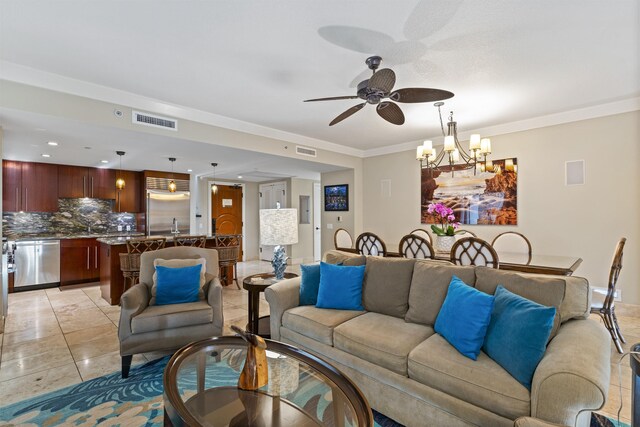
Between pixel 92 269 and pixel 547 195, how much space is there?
789cm

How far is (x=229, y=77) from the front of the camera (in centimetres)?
295

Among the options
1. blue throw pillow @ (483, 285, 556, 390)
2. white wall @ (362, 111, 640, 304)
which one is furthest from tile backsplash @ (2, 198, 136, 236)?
blue throw pillow @ (483, 285, 556, 390)

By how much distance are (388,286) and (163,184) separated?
6376mm

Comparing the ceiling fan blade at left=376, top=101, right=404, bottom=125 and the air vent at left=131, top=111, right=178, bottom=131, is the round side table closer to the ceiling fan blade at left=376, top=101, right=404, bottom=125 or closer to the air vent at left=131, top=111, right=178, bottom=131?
the ceiling fan blade at left=376, top=101, right=404, bottom=125

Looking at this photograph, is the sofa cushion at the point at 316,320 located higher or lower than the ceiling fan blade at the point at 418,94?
lower

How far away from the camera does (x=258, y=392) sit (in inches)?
61.9

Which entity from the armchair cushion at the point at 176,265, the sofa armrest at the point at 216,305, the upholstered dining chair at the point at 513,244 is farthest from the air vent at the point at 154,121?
the upholstered dining chair at the point at 513,244

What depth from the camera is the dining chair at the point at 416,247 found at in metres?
3.60

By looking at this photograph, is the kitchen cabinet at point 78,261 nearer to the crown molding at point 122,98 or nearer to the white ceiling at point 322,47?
the crown molding at point 122,98

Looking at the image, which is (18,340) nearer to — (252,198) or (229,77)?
(229,77)

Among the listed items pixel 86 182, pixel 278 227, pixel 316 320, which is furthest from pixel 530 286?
pixel 86 182

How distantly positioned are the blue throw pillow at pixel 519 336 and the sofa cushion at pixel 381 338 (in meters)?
0.46

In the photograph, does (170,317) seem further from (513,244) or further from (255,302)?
(513,244)

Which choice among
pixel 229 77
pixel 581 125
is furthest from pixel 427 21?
pixel 581 125
